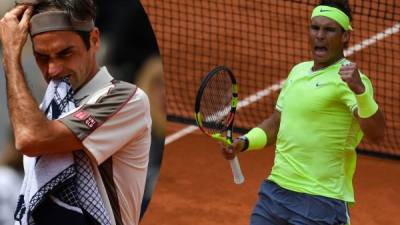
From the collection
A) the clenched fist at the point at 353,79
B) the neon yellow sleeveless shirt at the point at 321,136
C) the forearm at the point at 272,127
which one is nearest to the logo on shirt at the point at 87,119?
the clenched fist at the point at 353,79

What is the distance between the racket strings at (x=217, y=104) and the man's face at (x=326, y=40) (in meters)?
0.59

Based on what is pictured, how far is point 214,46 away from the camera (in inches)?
457

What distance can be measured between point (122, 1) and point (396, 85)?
7.63 metres

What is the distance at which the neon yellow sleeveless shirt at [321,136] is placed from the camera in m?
5.09

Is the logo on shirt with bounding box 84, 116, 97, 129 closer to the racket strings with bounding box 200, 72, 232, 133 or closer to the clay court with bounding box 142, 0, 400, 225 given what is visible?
the racket strings with bounding box 200, 72, 232, 133

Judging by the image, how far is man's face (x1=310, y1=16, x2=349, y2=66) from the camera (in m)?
5.18

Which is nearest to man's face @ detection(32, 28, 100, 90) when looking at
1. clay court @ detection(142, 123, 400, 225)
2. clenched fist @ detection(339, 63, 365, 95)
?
clenched fist @ detection(339, 63, 365, 95)

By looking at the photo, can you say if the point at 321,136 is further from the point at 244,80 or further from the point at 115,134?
the point at 244,80

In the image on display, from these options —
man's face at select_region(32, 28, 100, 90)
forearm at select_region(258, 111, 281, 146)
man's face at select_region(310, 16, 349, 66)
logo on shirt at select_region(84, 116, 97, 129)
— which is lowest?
forearm at select_region(258, 111, 281, 146)

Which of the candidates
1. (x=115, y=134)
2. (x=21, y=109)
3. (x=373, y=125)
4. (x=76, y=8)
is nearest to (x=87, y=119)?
(x=115, y=134)

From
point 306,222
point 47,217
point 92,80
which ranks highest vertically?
point 92,80

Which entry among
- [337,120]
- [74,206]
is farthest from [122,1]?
[337,120]

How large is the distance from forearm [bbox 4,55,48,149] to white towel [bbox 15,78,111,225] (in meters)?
0.10

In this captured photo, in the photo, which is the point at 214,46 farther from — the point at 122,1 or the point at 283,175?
the point at 122,1
